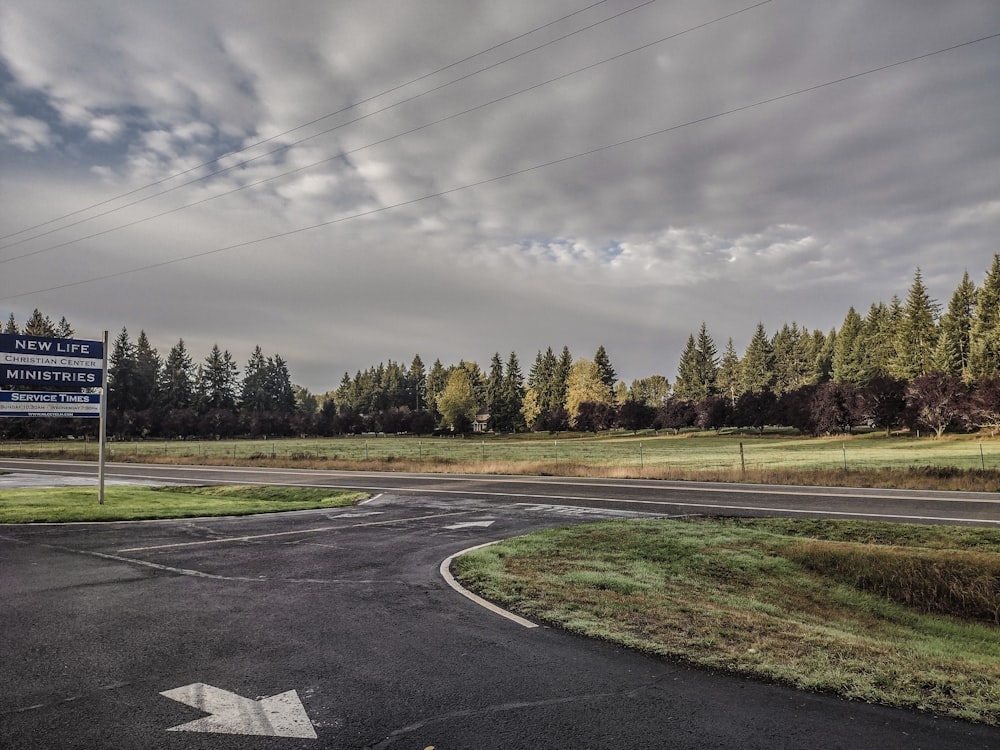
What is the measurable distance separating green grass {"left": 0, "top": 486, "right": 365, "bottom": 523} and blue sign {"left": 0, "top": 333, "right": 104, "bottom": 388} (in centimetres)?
360

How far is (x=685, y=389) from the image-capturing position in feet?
407

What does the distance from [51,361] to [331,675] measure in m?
16.7

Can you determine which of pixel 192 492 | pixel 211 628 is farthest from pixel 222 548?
pixel 192 492

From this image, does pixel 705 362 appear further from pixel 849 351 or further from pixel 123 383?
pixel 123 383

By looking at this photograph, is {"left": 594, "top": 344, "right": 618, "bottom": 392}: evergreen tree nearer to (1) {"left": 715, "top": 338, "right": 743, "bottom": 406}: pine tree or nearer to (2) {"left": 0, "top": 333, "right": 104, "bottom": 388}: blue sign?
(1) {"left": 715, "top": 338, "right": 743, "bottom": 406}: pine tree

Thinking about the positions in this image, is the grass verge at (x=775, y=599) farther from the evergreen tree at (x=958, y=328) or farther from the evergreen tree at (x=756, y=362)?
the evergreen tree at (x=756, y=362)

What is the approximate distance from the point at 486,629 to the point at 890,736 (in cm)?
378

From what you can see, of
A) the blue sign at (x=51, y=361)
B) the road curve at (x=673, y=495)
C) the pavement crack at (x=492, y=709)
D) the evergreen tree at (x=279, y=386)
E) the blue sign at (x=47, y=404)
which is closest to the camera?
the pavement crack at (x=492, y=709)

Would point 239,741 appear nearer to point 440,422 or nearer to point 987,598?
point 987,598

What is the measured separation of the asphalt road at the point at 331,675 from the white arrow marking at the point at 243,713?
0.7 inches

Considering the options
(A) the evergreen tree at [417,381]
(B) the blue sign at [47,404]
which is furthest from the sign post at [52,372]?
(A) the evergreen tree at [417,381]

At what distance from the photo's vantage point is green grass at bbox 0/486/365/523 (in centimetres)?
1523

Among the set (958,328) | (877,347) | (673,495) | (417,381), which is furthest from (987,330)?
(417,381)

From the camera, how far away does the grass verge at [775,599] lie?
5.27 metres
